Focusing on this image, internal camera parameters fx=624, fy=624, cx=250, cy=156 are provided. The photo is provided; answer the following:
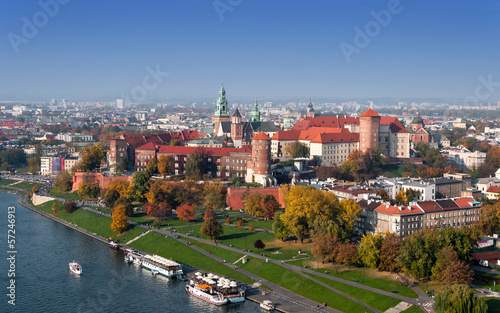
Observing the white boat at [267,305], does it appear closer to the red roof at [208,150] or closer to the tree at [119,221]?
the tree at [119,221]

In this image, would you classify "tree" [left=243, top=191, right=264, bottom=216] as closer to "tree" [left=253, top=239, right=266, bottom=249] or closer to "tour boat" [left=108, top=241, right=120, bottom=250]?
"tree" [left=253, top=239, right=266, bottom=249]

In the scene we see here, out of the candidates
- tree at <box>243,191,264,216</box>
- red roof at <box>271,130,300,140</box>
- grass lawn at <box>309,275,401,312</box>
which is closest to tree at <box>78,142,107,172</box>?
red roof at <box>271,130,300,140</box>

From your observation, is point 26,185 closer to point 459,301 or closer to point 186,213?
point 186,213

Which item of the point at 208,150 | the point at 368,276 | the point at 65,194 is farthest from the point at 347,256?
the point at 65,194

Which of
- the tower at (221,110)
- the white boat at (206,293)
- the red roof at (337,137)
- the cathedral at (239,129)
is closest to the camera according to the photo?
the white boat at (206,293)

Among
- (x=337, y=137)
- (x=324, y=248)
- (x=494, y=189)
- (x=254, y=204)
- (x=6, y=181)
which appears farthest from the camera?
(x=6, y=181)

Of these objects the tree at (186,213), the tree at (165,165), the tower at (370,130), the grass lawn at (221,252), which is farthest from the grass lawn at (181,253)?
the tower at (370,130)
